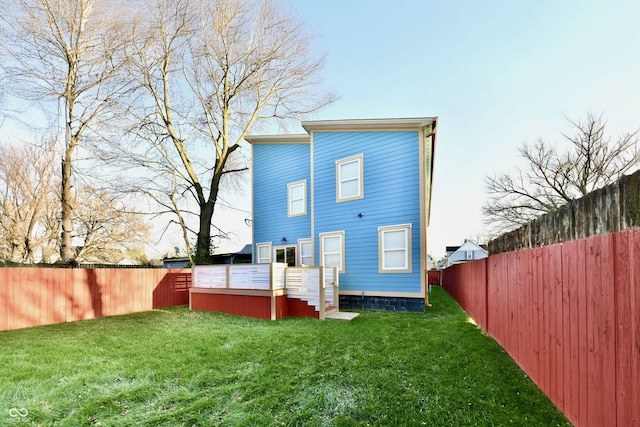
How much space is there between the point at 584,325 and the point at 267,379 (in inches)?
133

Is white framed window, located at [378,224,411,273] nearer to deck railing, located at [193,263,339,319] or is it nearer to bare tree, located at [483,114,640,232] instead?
deck railing, located at [193,263,339,319]

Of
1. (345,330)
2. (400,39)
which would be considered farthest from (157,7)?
(345,330)

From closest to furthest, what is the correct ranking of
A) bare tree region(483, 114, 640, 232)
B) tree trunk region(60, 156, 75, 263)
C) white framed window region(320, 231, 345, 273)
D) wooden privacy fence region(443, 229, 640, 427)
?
1. wooden privacy fence region(443, 229, 640, 427)
2. tree trunk region(60, 156, 75, 263)
3. white framed window region(320, 231, 345, 273)
4. bare tree region(483, 114, 640, 232)

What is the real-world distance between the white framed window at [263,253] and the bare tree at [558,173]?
1402cm

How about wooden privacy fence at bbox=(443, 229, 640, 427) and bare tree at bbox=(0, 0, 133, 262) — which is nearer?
wooden privacy fence at bbox=(443, 229, 640, 427)

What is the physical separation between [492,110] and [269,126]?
10.2 metres

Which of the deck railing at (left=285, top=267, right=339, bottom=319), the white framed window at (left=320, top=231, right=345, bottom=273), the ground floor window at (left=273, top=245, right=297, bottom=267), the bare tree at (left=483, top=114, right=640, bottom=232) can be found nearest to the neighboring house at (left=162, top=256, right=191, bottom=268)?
the ground floor window at (left=273, top=245, right=297, bottom=267)

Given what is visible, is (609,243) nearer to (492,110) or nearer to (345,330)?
(345,330)

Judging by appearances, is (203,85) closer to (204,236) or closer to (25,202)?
(204,236)

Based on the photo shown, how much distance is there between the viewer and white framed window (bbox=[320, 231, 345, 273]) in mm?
10578

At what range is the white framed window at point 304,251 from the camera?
A: 11633mm

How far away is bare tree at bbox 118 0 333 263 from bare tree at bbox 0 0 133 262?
1429 mm

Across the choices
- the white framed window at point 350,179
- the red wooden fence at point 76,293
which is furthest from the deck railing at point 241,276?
the white framed window at point 350,179

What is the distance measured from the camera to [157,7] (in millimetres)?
12133
